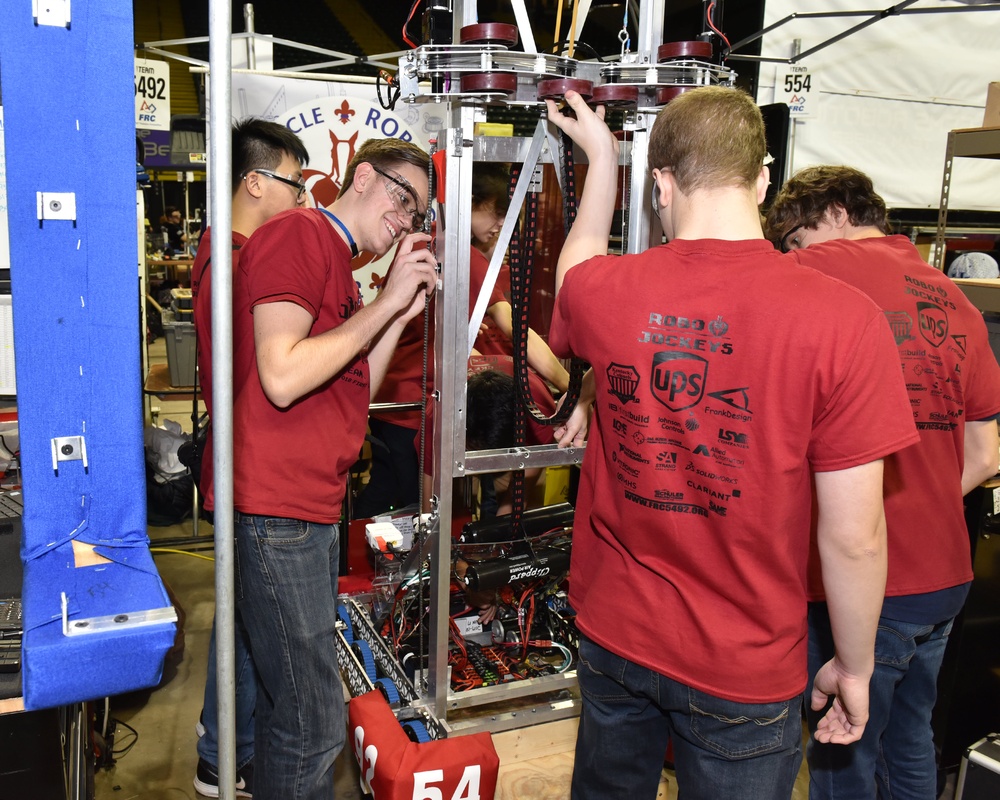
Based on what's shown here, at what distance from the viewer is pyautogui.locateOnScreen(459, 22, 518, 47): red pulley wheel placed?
180 cm

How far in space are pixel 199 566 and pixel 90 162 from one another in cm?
373

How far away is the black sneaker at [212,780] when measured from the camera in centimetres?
251

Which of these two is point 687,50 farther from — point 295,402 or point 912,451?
point 295,402

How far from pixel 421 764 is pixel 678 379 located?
50.7 inches

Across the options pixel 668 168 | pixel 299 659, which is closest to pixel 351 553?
pixel 299 659

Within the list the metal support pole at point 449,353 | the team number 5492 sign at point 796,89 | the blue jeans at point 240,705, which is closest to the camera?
the metal support pole at point 449,353

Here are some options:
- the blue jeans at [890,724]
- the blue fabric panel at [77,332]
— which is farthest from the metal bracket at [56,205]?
the blue jeans at [890,724]

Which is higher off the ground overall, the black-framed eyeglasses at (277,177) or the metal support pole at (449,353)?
the black-framed eyeglasses at (277,177)

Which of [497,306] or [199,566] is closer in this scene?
[497,306]

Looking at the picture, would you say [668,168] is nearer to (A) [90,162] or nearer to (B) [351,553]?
(A) [90,162]

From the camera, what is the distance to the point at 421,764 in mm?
2100

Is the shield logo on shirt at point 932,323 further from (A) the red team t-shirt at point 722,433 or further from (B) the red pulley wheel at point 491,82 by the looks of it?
(B) the red pulley wheel at point 491,82

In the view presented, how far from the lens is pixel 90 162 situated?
0.97m

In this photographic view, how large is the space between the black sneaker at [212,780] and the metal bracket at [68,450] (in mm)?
1776
